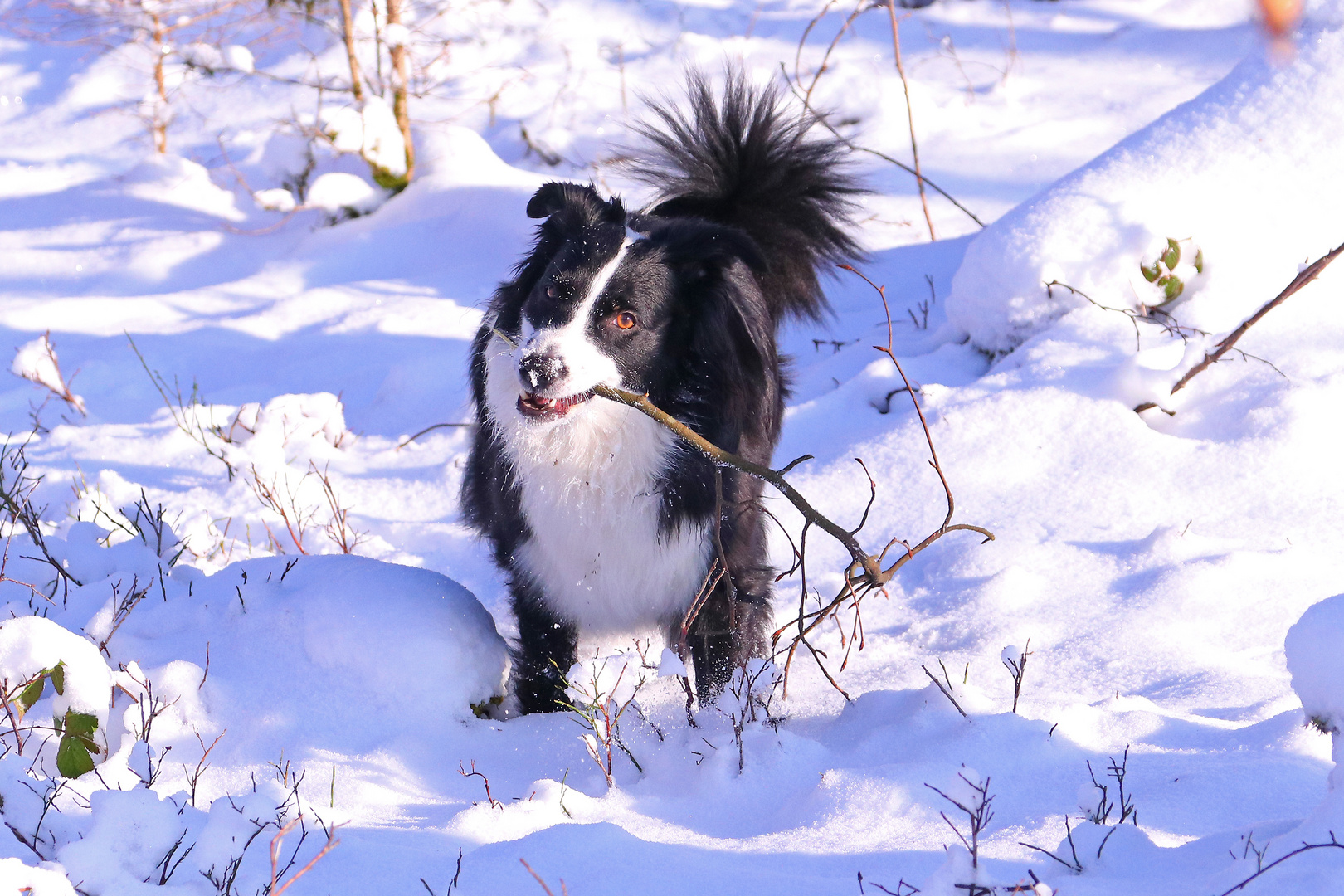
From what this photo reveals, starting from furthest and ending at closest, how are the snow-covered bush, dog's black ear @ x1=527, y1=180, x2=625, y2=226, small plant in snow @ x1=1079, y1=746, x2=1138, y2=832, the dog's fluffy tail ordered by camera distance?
the dog's fluffy tail → dog's black ear @ x1=527, y1=180, x2=625, y2=226 → small plant in snow @ x1=1079, y1=746, x2=1138, y2=832 → the snow-covered bush

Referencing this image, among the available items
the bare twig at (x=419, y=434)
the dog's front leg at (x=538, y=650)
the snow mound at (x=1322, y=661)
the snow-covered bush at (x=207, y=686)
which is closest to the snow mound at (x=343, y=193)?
the bare twig at (x=419, y=434)

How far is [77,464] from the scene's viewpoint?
3928 mm

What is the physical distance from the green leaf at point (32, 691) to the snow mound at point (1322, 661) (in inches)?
85.1

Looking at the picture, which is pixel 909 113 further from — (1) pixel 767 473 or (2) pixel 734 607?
(1) pixel 767 473

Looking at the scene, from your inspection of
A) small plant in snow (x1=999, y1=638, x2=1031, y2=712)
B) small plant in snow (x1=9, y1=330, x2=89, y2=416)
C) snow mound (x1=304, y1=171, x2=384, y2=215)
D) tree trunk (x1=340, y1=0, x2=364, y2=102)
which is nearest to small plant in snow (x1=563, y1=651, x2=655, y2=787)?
small plant in snow (x1=999, y1=638, x2=1031, y2=712)

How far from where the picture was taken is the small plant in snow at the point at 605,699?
7.13 ft

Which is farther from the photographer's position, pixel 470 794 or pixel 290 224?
pixel 290 224

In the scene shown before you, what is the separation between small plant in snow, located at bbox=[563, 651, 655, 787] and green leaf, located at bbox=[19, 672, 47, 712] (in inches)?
39.7

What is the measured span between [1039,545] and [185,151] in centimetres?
715

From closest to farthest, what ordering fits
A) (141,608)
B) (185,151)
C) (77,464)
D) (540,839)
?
(540,839) → (141,608) → (77,464) → (185,151)

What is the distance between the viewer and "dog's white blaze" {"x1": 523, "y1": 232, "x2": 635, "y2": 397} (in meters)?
2.39

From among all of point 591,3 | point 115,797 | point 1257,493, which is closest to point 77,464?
point 115,797

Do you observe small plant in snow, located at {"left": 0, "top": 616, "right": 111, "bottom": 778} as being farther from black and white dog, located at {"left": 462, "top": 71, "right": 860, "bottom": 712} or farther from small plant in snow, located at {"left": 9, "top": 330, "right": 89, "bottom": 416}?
small plant in snow, located at {"left": 9, "top": 330, "right": 89, "bottom": 416}

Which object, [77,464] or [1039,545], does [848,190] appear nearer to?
[1039,545]
